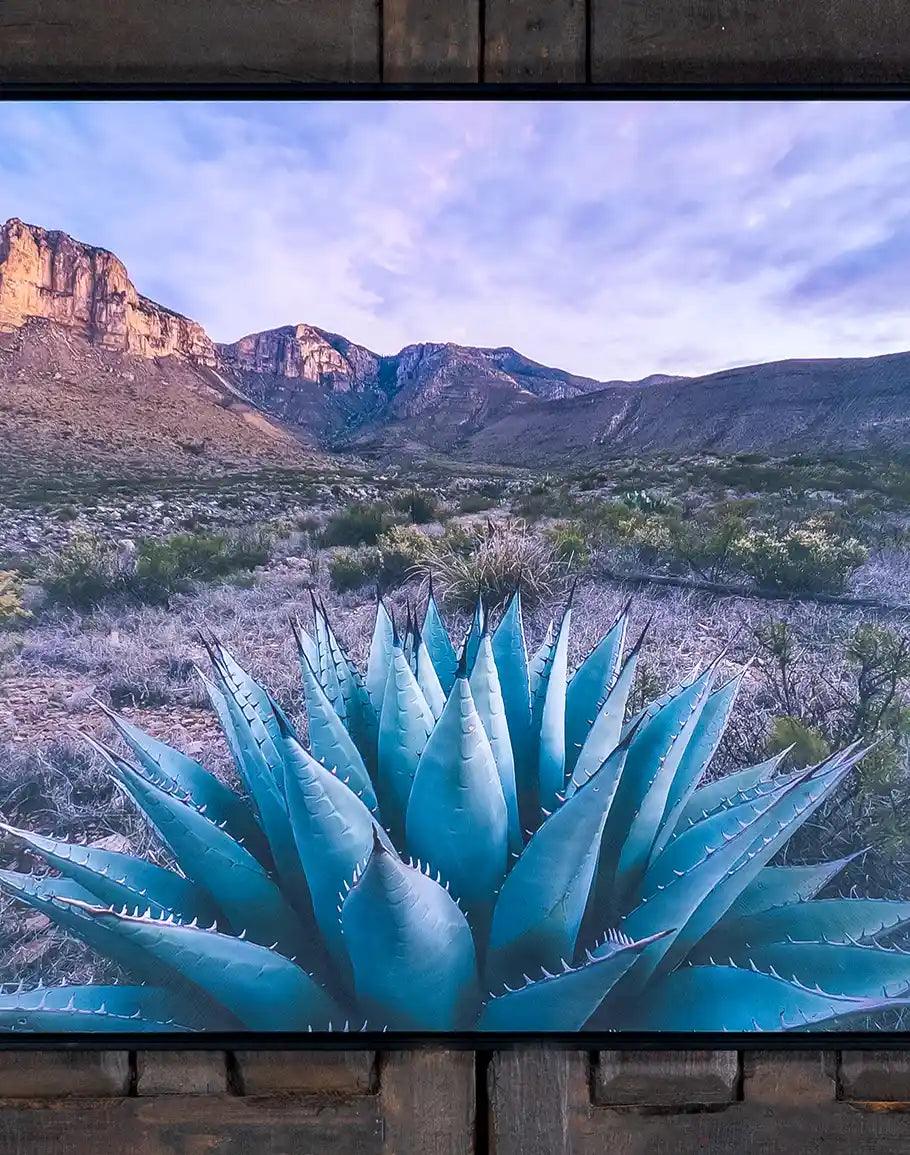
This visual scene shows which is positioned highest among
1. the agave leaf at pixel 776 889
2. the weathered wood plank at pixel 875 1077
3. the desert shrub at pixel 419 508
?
the desert shrub at pixel 419 508

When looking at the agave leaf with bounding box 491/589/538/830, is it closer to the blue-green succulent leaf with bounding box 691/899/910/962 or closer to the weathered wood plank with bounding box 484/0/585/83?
the blue-green succulent leaf with bounding box 691/899/910/962

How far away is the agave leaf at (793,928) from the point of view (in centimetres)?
109

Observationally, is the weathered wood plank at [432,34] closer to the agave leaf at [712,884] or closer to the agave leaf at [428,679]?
the agave leaf at [428,679]

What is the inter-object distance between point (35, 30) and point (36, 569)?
75cm

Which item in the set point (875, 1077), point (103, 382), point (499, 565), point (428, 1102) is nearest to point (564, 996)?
point (428, 1102)

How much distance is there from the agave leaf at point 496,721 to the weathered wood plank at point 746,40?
32.5 inches

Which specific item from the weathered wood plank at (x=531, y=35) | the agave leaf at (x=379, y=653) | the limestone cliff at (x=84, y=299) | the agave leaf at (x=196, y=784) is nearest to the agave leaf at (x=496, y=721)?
the agave leaf at (x=379, y=653)

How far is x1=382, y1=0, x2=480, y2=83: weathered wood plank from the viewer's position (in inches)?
42.6

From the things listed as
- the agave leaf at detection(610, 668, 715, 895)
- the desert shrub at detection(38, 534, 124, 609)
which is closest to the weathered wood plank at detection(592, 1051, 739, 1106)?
the agave leaf at detection(610, 668, 715, 895)

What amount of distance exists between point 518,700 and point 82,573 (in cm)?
63

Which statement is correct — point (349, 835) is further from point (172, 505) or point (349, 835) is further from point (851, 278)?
point (851, 278)

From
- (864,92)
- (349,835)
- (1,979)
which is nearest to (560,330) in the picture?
(864,92)

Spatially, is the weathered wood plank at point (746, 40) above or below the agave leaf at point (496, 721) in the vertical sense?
above

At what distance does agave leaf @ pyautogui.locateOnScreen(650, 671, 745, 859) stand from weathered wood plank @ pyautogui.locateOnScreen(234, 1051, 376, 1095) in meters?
0.56
